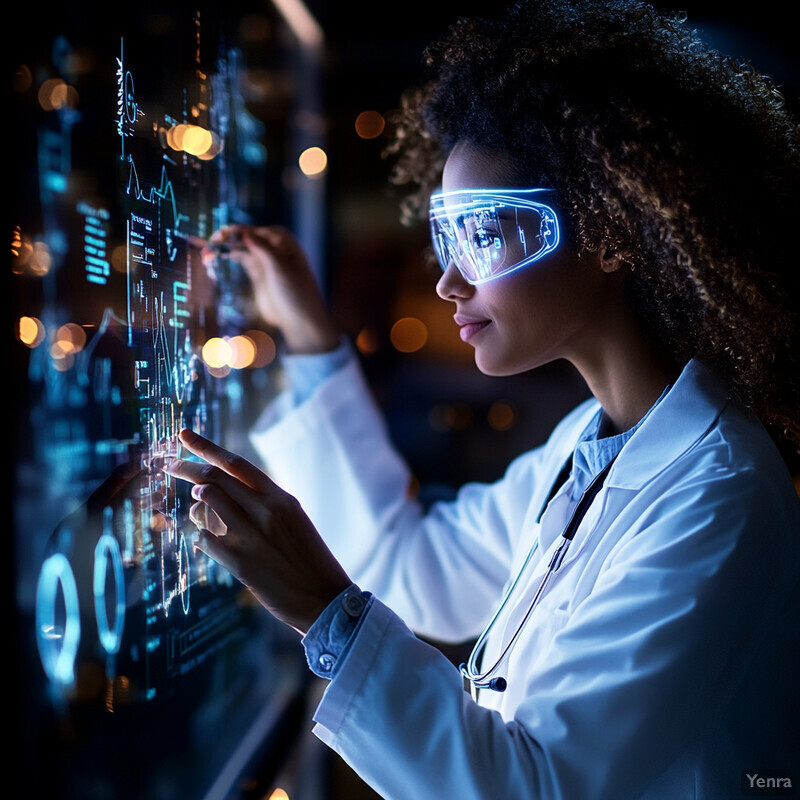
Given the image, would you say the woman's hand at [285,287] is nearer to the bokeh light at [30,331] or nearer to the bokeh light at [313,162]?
the bokeh light at [313,162]

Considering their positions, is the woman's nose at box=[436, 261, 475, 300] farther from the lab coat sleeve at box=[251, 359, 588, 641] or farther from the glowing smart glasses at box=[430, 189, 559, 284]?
the lab coat sleeve at box=[251, 359, 588, 641]

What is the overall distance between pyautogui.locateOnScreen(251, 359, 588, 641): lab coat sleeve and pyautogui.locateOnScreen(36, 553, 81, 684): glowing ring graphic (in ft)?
2.16

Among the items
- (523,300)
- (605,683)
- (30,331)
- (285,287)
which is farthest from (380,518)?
(30,331)

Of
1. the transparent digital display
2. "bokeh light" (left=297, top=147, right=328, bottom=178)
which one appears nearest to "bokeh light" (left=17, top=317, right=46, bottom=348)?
the transparent digital display

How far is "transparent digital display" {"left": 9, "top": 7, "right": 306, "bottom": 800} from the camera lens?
1.65 ft

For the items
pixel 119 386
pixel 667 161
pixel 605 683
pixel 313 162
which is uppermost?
pixel 313 162

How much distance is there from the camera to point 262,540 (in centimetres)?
71

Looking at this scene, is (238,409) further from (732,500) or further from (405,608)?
(732,500)

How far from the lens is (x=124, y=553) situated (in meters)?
0.68

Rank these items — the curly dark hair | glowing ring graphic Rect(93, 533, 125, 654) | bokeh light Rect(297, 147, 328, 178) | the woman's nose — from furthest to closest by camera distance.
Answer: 1. bokeh light Rect(297, 147, 328, 178)
2. the woman's nose
3. the curly dark hair
4. glowing ring graphic Rect(93, 533, 125, 654)

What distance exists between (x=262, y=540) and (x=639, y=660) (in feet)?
1.25

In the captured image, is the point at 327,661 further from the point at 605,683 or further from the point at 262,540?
the point at 605,683

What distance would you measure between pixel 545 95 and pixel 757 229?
30cm

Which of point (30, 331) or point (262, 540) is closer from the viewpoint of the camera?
point (30, 331)
